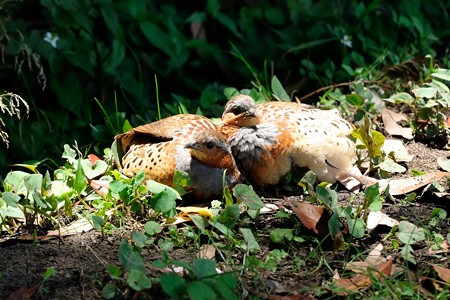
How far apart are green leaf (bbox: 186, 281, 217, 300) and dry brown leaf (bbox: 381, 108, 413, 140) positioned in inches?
76.8

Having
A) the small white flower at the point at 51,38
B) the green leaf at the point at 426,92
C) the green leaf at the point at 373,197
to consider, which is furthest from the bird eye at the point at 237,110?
the small white flower at the point at 51,38

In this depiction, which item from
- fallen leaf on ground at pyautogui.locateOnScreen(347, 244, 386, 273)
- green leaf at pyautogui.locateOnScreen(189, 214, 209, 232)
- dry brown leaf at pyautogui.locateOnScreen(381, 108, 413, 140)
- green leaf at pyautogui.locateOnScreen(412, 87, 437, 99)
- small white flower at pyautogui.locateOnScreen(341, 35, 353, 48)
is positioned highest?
green leaf at pyautogui.locateOnScreen(189, 214, 209, 232)

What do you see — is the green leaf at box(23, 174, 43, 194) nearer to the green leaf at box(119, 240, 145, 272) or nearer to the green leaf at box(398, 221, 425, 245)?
the green leaf at box(119, 240, 145, 272)

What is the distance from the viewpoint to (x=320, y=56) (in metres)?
5.69

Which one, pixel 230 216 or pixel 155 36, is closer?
pixel 230 216

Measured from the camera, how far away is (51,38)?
5074 mm

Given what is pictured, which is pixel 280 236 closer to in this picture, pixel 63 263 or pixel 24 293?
pixel 63 263

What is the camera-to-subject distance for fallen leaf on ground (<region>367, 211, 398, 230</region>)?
11.4ft

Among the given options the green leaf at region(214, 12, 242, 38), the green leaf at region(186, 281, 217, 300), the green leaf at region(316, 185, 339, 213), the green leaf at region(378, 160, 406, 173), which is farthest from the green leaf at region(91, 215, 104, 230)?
the green leaf at region(214, 12, 242, 38)

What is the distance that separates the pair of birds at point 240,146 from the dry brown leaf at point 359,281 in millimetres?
831

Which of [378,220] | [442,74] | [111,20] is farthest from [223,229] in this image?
[111,20]

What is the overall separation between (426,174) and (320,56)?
1.89 meters

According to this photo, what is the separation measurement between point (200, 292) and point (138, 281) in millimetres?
245

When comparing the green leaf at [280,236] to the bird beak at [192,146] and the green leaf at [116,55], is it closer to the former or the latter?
the bird beak at [192,146]
